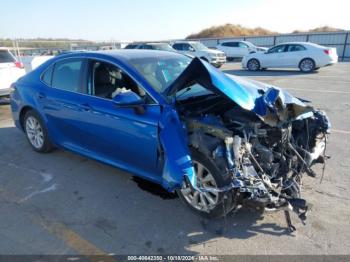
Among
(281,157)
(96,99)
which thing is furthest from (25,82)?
(281,157)

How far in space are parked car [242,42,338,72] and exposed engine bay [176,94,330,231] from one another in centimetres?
1317

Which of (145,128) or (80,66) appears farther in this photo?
(80,66)

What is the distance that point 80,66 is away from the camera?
4105mm

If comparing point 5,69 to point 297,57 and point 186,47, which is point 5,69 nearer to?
point 186,47

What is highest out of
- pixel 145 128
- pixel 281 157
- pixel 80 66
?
pixel 80 66

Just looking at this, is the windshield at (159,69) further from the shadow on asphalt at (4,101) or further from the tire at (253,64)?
the tire at (253,64)

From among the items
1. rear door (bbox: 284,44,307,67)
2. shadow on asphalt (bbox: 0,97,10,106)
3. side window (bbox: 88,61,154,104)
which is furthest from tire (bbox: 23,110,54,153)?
rear door (bbox: 284,44,307,67)

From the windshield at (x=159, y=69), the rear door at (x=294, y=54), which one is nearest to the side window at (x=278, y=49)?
the rear door at (x=294, y=54)

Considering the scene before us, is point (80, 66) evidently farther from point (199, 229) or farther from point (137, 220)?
point (199, 229)

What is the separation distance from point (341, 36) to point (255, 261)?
28758 mm

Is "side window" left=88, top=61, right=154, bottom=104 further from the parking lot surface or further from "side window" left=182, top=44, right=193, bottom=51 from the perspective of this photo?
"side window" left=182, top=44, right=193, bottom=51

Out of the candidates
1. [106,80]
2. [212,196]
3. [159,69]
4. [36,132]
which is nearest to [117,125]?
[106,80]

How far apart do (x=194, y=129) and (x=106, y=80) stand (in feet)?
4.92

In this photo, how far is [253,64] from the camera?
17125 mm
